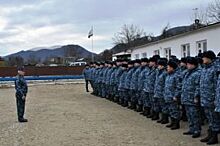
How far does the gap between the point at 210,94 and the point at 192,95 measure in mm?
902

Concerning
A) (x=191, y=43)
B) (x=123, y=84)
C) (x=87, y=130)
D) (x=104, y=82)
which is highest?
(x=191, y=43)

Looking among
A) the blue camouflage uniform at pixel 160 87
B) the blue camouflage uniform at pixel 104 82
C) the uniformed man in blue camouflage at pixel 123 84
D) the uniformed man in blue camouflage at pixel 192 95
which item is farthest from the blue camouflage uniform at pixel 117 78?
the uniformed man in blue camouflage at pixel 192 95

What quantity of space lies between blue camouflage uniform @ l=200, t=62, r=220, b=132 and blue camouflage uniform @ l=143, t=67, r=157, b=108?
3.81 meters

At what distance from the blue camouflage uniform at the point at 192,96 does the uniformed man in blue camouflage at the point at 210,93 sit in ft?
1.88

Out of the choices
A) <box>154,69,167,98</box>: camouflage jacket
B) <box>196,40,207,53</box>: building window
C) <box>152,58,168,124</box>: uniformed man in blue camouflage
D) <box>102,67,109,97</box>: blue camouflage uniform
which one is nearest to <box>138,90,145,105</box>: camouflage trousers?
<box>152,58,168,124</box>: uniformed man in blue camouflage

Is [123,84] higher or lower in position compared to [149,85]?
lower

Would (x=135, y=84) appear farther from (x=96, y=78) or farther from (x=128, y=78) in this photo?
(x=96, y=78)

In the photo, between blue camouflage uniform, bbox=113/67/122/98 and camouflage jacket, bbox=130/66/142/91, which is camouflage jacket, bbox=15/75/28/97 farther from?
blue camouflage uniform, bbox=113/67/122/98

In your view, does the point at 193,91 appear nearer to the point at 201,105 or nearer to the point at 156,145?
the point at 201,105

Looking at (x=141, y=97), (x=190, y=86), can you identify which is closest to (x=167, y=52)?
(x=141, y=97)

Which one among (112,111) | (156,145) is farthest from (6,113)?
(156,145)

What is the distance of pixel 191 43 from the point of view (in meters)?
24.8

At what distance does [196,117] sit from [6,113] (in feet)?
27.7

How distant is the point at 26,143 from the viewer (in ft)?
31.9
